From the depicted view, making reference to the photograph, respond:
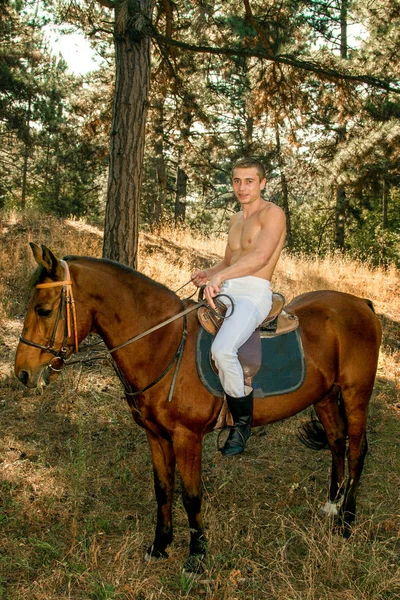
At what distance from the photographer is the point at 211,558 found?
11.1ft

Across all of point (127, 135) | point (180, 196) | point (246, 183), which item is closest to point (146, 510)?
point (246, 183)

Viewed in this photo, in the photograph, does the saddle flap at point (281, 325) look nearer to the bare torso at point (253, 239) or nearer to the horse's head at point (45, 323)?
the bare torso at point (253, 239)

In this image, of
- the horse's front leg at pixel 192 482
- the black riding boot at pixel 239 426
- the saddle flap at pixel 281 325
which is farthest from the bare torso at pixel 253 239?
the horse's front leg at pixel 192 482

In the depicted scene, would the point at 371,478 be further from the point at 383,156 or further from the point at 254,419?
the point at 383,156

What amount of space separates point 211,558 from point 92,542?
855 mm

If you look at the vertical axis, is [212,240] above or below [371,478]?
above

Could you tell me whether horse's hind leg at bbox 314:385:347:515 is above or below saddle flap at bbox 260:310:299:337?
below

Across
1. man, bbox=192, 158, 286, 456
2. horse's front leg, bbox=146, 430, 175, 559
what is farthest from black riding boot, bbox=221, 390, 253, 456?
horse's front leg, bbox=146, 430, 175, 559

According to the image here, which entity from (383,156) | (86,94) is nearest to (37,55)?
(86,94)

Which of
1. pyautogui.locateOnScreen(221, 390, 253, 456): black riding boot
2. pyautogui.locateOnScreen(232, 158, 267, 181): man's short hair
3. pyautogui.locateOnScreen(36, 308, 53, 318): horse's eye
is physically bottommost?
pyautogui.locateOnScreen(221, 390, 253, 456): black riding boot

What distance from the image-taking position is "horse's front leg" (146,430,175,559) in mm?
3504

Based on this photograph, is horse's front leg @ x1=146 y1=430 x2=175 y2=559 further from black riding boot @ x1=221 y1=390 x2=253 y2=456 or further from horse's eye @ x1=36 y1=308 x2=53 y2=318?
horse's eye @ x1=36 y1=308 x2=53 y2=318

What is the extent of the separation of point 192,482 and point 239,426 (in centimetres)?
50

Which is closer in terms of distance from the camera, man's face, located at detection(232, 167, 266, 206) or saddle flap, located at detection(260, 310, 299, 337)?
man's face, located at detection(232, 167, 266, 206)
